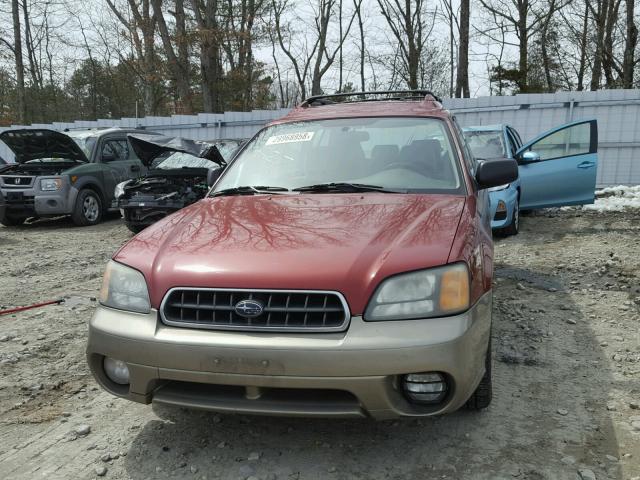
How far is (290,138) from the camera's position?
3740mm

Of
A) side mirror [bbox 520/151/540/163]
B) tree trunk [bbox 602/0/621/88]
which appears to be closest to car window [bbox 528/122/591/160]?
side mirror [bbox 520/151/540/163]

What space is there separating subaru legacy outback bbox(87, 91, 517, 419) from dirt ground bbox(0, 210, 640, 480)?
1.17ft

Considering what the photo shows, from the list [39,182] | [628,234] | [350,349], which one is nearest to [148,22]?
[39,182]

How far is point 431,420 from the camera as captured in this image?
276 centimetres

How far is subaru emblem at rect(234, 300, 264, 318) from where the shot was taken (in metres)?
2.13

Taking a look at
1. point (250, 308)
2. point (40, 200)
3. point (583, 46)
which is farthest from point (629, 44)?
point (250, 308)

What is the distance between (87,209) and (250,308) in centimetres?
879

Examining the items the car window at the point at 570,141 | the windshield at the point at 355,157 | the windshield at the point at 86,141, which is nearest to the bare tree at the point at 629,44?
the car window at the point at 570,141

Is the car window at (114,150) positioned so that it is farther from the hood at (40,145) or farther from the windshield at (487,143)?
the windshield at (487,143)

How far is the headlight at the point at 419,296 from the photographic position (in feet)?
6.97

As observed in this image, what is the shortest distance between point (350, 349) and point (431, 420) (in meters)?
1.00

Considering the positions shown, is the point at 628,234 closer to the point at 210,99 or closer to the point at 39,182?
the point at 39,182

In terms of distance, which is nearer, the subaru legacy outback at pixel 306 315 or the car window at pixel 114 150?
the subaru legacy outback at pixel 306 315

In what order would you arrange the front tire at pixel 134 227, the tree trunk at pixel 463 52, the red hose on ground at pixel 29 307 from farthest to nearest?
the tree trunk at pixel 463 52 < the front tire at pixel 134 227 < the red hose on ground at pixel 29 307
